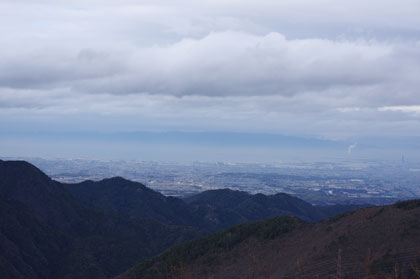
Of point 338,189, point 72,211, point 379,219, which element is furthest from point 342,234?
point 338,189

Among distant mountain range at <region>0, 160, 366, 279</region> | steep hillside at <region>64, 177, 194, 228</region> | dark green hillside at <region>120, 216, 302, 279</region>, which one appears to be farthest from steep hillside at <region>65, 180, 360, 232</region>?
dark green hillside at <region>120, 216, 302, 279</region>

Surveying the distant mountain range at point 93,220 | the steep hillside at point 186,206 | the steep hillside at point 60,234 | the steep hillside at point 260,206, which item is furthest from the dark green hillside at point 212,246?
the steep hillside at point 260,206

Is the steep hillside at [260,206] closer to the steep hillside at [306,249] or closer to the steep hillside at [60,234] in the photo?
the steep hillside at [60,234]

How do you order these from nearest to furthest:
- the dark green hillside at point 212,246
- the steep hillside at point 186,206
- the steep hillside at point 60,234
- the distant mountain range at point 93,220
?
the dark green hillside at point 212,246, the steep hillside at point 60,234, the distant mountain range at point 93,220, the steep hillside at point 186,206

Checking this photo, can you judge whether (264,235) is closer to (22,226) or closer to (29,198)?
(22,226)

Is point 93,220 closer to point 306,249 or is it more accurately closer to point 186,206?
point 186,206

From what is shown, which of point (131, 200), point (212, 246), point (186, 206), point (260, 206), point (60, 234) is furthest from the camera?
point (260, 206)

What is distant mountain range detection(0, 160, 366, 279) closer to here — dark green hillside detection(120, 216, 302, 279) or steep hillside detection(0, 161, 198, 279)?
steep hillside detection(0, 161, 198, 279)

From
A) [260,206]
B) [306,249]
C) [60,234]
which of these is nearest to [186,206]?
[260,206]
